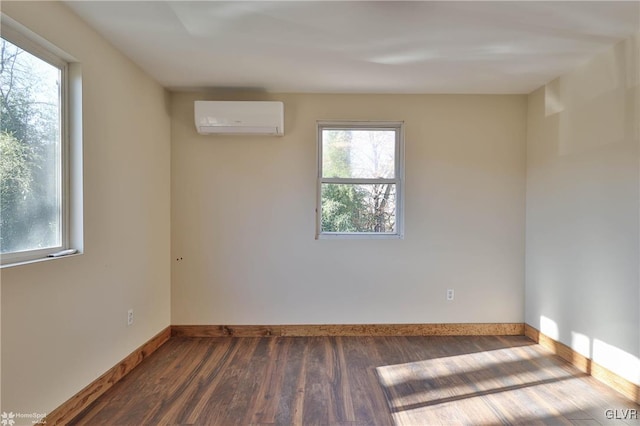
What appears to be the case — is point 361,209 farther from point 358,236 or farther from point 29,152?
point 29,152

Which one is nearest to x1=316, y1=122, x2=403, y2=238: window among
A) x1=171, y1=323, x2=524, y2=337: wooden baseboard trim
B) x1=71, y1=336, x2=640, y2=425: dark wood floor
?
x1=171, y1=323, x2=524, y2=337: wooden baseboard trim

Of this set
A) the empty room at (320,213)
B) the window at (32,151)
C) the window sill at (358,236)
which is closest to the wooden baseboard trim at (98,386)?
the empty room at (320,213)

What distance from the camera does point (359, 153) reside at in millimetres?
3127

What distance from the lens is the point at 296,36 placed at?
2002 millimetres

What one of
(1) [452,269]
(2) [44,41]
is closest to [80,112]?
(2) [44,41]

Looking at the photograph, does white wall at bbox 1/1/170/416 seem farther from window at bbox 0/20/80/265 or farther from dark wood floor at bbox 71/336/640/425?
dark wood floor at bbox 71/336/640/425

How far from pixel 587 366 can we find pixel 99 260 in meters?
3.61

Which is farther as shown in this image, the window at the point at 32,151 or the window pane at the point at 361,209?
the window pane at the point at 361,209

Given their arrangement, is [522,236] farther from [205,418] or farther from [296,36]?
[205,418]

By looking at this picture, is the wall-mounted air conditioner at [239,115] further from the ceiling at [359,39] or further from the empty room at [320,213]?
the ceiling at [359,39]

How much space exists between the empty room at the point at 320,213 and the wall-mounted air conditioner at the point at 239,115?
0.08ft

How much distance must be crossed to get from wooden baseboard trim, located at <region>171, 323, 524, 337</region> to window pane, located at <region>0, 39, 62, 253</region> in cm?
161

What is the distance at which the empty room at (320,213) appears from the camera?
173cm

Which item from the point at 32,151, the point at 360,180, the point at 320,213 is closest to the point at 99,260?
the point at 32,151
